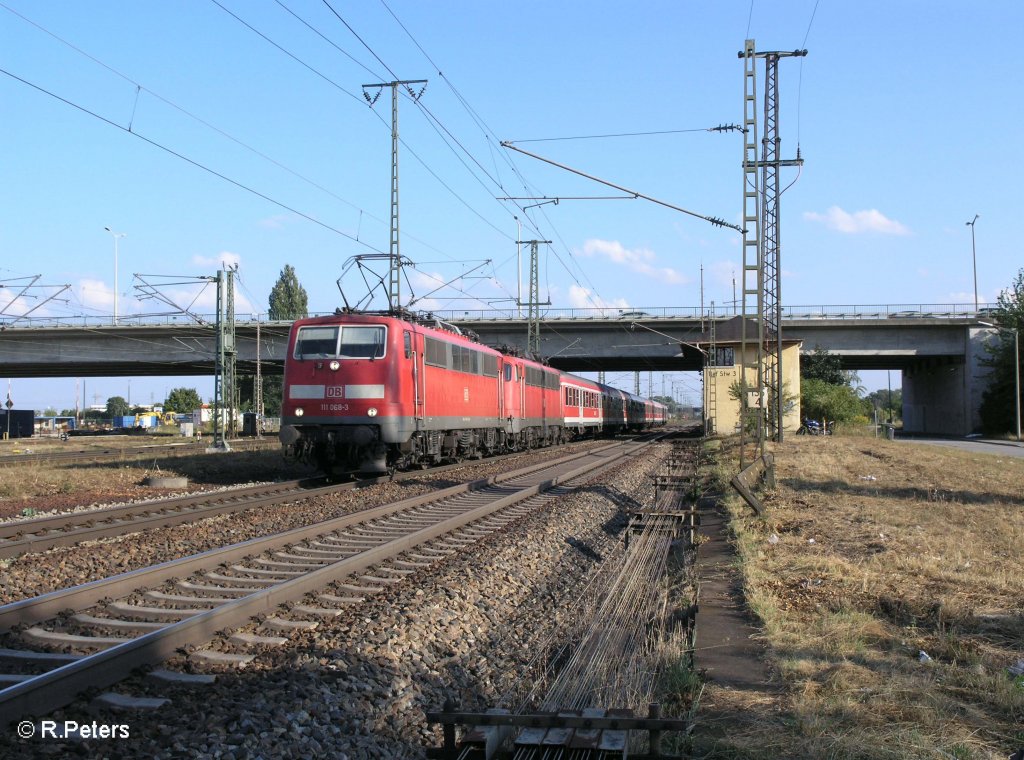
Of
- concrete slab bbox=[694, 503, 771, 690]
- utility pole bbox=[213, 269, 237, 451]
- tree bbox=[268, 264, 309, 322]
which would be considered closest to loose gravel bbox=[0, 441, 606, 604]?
concrete slab bbox=[694, 503, 771, 690]

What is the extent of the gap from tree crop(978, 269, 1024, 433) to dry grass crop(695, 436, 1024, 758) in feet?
127

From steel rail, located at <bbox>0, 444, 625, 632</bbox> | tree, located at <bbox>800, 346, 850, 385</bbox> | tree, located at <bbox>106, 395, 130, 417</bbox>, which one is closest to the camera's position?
steel rail, located at <bbox>0, 444, 625, 632</bbox>

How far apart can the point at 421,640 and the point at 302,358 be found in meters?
11.5

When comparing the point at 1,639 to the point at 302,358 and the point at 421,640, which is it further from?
the point at 302,358

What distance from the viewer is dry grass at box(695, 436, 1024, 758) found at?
409 cm

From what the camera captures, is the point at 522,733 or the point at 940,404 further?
the point at 940,404

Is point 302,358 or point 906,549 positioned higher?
point 302,358

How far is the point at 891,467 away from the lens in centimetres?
2062

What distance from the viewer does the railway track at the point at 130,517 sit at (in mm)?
9578

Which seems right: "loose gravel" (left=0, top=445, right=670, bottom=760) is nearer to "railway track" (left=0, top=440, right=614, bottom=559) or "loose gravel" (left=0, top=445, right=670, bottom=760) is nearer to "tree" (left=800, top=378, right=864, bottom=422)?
"railway track" (left=0, top=440, right=614, bottom=559)

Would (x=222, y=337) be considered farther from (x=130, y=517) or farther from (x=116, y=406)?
(x=116, y=406)

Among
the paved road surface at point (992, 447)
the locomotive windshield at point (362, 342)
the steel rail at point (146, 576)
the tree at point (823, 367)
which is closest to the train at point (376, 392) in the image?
the locomotive windshield at point (362, 342)

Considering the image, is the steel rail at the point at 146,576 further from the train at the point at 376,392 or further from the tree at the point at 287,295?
the tree at the point at 287,295

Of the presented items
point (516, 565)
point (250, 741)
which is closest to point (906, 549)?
point (516, 565)
